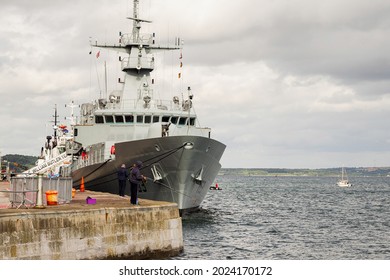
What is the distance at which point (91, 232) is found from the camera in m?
16.9

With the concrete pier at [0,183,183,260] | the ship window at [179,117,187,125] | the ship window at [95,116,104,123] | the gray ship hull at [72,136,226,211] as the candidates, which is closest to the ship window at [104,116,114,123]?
the ship window at [95,116,104,123]

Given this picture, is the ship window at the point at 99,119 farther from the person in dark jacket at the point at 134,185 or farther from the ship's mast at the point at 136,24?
the person in dark jacket at the point at 134,185

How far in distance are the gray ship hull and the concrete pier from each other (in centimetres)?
1087

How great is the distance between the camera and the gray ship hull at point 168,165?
101 feet

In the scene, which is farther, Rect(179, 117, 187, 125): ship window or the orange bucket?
Rect(179, 117, 187, 125): ship window

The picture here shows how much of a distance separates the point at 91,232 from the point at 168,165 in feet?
47.5

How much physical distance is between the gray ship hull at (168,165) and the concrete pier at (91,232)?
1087 centimetres

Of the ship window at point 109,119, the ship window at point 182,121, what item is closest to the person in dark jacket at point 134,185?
the ship window at point 109,119

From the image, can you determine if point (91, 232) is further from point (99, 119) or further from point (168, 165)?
point (99, 119)

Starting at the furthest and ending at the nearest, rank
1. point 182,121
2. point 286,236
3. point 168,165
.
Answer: point 182,121, point 168,165, point 286,236

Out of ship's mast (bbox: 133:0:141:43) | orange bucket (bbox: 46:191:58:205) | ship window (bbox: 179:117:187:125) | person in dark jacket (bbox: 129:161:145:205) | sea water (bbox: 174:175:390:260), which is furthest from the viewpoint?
ship's mast (bbox: 133:0:141:43)

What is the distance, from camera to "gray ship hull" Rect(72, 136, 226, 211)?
101 ft

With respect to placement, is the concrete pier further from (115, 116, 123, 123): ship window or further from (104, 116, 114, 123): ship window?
(104, 116, 114, 123): ship window

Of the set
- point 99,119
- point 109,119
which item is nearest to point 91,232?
point 109,119
